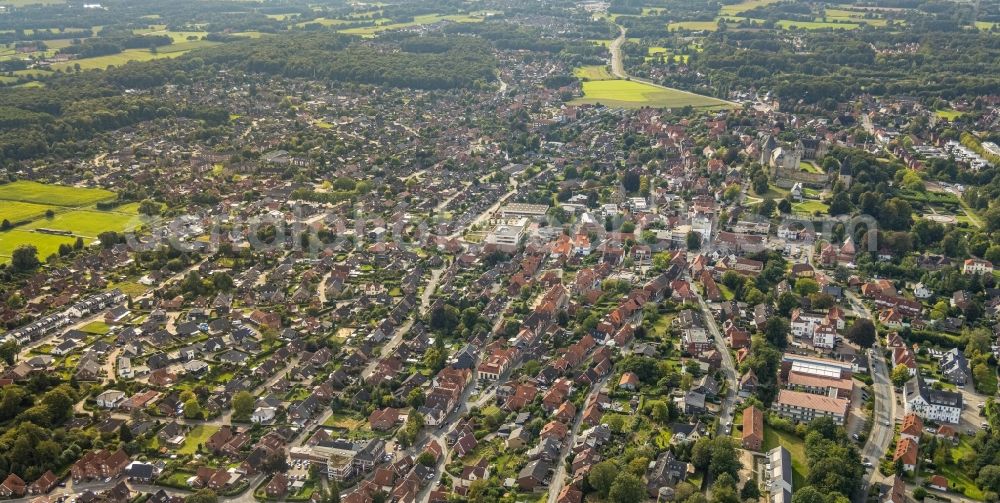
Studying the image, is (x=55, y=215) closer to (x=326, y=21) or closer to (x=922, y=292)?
(x=922, y=292)

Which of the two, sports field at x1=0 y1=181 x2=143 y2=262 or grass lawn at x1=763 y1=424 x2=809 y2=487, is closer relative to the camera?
grass lawn at x1=763 y1=424 x2=809 y2=487

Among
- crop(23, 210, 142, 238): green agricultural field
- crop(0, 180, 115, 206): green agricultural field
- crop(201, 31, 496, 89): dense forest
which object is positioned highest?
crop(201, 31, 496, 89): dense forest

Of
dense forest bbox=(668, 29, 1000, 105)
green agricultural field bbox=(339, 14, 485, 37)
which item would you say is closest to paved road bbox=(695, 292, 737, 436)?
dense forest bbox=(668, 29, 1000, 105)

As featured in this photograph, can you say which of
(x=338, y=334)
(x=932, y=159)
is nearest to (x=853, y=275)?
(x=932, y=159)

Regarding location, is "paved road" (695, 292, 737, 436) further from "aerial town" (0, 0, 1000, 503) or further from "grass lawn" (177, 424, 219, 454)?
"grass lawn" (177, 424, 219, 454)

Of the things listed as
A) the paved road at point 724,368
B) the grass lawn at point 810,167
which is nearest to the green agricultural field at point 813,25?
the grass lawn at point 810,167

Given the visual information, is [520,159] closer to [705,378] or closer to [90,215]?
[90,215]
